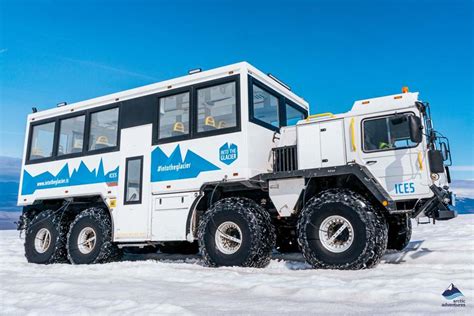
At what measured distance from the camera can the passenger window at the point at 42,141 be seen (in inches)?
422

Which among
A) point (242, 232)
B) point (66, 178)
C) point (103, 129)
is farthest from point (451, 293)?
point (66, 178)

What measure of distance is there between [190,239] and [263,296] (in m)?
3.60

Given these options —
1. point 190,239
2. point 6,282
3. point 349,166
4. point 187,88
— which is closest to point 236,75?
point 187,88

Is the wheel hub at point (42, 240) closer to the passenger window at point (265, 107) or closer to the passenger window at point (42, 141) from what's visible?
the passenger window at point (42, 141)

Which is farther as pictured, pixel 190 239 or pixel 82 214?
pixel 82 214

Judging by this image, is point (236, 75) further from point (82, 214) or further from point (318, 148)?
point (82, 214)

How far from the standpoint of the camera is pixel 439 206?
6.46 metres

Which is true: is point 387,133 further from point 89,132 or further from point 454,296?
point 89,132

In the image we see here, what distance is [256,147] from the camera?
7766mm

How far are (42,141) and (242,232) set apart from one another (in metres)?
6.79

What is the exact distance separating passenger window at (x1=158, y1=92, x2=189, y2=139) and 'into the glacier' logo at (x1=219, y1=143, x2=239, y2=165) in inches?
41.0

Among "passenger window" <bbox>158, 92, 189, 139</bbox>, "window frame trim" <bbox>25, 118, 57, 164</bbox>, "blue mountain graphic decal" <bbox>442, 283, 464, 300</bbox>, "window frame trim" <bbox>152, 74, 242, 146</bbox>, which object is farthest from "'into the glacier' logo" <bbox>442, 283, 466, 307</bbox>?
"window frame trim" <bbox>25, 118, 57, 164</bbox>

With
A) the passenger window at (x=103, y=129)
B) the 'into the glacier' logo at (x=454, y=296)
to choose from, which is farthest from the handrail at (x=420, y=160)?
the passenger window at (x=103, y=129)

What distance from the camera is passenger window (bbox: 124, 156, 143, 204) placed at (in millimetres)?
8867
